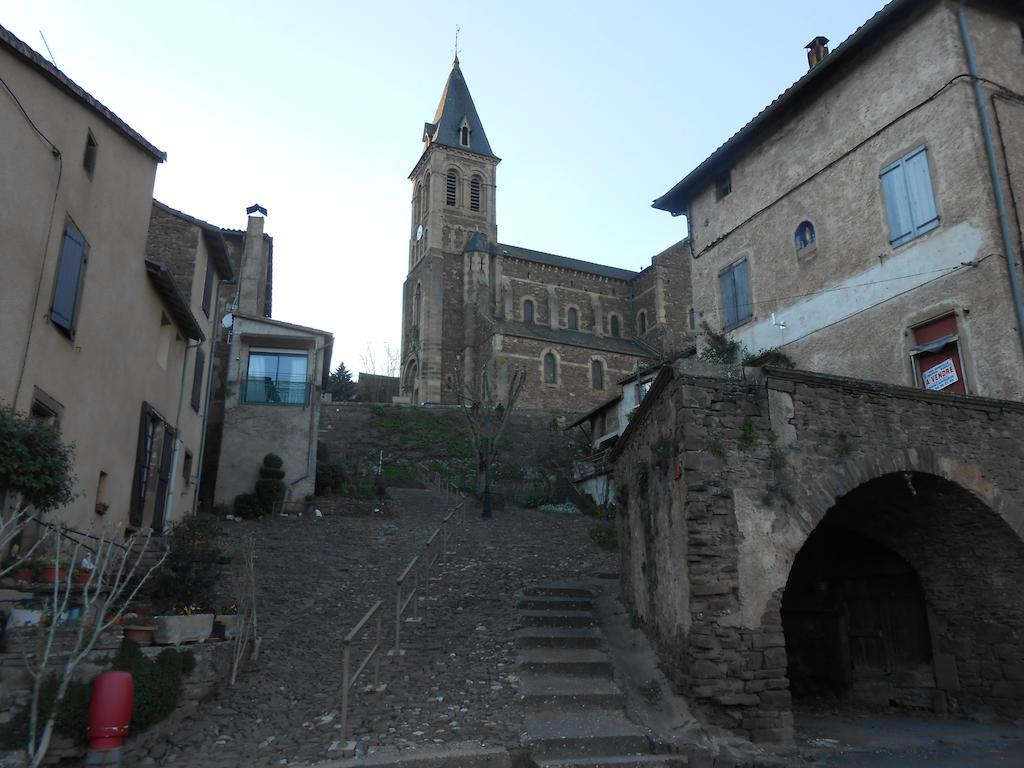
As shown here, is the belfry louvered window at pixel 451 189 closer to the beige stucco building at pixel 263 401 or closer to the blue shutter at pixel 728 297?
the beige stucco building at pixel 263 401

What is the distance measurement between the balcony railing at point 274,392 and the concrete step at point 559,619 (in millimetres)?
13179

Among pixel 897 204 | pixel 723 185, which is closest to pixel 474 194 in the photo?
pixel 723 185

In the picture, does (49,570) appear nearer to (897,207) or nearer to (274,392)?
(897,207)

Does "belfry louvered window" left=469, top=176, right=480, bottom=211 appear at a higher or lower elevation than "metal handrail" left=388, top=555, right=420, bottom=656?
higher

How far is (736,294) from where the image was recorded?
1636 cm

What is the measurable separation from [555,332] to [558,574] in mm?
34463

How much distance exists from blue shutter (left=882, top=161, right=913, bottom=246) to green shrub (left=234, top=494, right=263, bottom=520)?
1515 centimetres

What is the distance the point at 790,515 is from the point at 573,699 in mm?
2861

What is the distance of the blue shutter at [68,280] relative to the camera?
956 centimetres

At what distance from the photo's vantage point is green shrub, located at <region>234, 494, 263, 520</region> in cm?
1933

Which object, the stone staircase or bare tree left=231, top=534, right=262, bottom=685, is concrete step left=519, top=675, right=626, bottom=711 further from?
bare tree left=231, top=534, right=262, bottom=685

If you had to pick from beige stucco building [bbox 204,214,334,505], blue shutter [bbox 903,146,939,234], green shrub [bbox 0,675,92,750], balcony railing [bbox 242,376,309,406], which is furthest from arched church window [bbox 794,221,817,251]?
balcony railing [bbox 242,376,309,406]

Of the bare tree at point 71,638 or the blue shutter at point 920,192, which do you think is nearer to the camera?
the bare tree at point 71,638

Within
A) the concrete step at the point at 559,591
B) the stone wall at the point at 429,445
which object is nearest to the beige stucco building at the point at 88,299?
the concrete step at the point at 559,591
